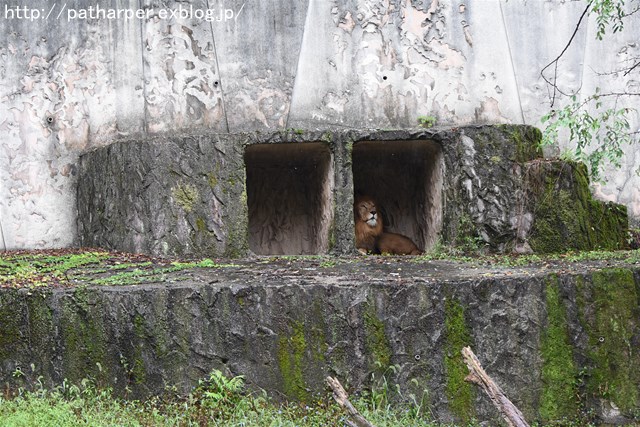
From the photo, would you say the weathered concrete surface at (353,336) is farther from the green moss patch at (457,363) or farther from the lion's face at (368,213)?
the lion's face at (368,213)

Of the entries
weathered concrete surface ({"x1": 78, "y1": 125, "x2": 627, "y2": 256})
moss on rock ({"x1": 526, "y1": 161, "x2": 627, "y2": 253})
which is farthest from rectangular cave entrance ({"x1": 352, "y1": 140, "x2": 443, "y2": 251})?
moss on rock ({"x1": 526, "y1": 161, "x2": 627, "y2": 253})

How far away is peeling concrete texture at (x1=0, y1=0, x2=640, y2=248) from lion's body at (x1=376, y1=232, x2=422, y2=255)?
119 centimetres

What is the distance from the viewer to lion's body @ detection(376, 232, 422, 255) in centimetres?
856

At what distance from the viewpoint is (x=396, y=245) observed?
338 inches

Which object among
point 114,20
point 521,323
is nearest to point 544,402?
point 521,323

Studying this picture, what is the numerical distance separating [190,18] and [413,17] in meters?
2.26

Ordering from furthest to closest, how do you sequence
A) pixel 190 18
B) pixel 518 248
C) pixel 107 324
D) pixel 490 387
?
pixel 190 18 < pixel 518 248 < pixel 107 324 < pixel 490 387

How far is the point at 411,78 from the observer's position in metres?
8.47

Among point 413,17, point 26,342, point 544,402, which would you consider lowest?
point 544,402

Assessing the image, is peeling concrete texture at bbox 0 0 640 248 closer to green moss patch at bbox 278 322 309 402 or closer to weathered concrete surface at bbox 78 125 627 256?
weathered concrete surface at bbox 78 125 627 256

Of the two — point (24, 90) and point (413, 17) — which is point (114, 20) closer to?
point (24, 90)

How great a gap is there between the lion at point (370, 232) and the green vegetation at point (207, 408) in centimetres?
305

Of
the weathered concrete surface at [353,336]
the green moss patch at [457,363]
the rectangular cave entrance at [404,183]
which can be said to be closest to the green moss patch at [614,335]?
the weathered concrete surface at [353,336]

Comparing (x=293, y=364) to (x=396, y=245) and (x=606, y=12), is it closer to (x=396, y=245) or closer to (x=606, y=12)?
(x=396, y=245)
